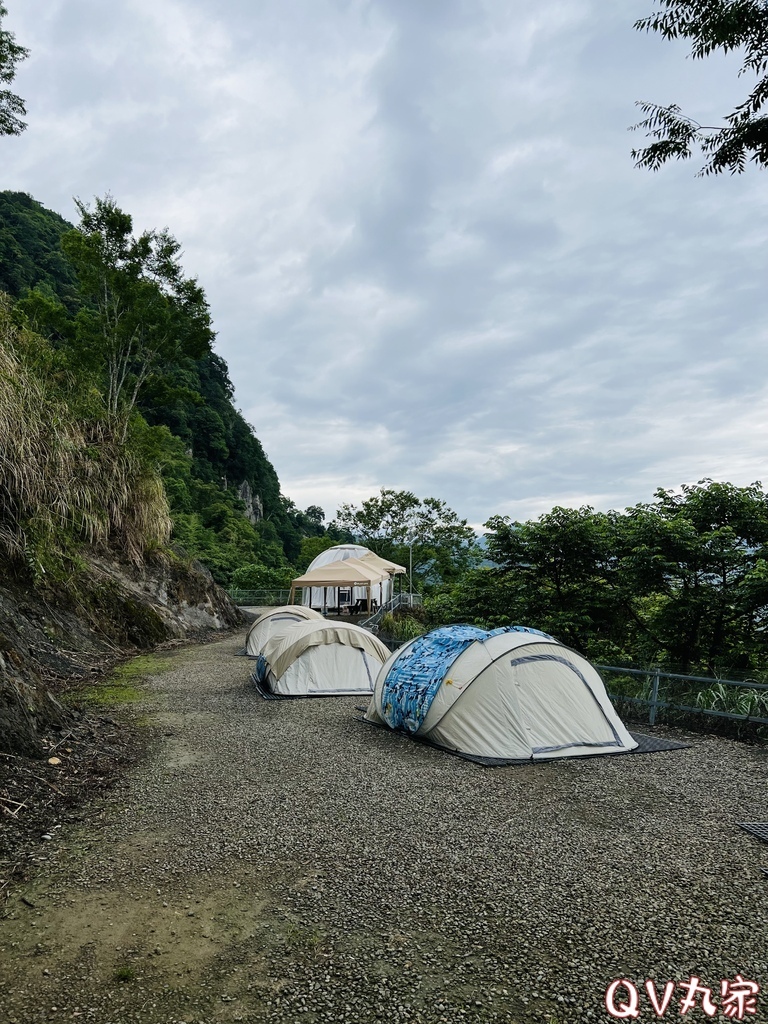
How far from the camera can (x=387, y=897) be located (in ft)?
12.4

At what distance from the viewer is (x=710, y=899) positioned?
12.6ft

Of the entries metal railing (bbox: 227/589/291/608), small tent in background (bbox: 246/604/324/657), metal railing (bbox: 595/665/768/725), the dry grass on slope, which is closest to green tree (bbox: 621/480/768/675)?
metal railing (bbox: 595/665/768/725)

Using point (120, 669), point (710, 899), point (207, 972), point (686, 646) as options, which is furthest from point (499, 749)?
point (120, 669)

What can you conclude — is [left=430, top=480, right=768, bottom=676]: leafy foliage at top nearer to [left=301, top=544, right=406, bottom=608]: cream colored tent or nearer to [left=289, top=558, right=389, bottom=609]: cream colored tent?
[left=289, top=558, right=389, bottom=609]: cream colored tent

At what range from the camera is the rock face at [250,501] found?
68.0 meters

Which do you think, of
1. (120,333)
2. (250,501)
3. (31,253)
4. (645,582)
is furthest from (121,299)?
(250,501)

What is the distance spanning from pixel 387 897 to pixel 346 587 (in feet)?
94.3

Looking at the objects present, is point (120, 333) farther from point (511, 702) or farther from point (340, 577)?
point (511, 702)

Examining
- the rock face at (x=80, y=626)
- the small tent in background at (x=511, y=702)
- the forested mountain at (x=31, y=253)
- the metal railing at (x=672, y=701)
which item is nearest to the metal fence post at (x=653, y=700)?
the metal railing at (x=672, y=701)

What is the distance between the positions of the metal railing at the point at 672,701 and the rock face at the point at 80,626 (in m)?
8.15

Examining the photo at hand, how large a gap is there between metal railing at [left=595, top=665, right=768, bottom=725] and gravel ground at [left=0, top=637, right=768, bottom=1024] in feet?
6.14

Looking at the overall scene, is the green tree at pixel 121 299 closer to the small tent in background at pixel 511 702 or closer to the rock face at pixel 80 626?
the rock face at pixel 80 626

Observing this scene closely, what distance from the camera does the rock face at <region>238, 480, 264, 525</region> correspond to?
67988mm

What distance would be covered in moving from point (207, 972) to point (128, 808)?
8.56 feet
